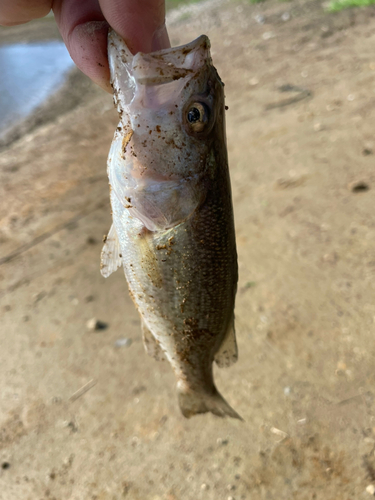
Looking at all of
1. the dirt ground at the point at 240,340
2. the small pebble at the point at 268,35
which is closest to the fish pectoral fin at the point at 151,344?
the dirt ground at the point at 240,340

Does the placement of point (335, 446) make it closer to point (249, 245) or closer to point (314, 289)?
point (314, 289)

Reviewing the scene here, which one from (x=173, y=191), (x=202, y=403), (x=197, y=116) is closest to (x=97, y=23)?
(x=197, y=116)

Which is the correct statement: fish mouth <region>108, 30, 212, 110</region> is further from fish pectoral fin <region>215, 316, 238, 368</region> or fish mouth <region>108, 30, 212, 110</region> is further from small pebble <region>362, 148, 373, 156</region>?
small pebble <region>362, 148, 373, 156</region>

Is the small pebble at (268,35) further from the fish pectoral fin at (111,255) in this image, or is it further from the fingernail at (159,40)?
the fish pectoral fin at (111,255)

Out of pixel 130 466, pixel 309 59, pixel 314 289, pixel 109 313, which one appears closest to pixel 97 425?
pixel 130 466

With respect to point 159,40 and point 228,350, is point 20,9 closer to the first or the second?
point 159,40

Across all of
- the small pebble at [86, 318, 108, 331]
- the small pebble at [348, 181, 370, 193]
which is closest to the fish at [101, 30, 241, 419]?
the small pebble at [86, 318, 108, 331]
